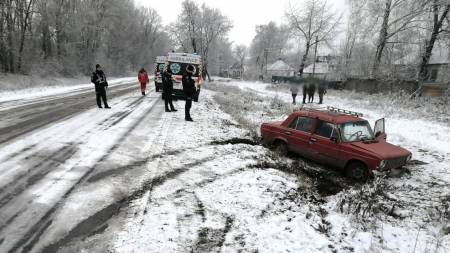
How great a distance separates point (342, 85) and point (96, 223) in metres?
36.7

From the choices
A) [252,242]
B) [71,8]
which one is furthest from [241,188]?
[71,8]

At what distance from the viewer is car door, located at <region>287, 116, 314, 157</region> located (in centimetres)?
918

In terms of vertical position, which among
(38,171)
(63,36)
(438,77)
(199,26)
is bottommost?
(38,171)

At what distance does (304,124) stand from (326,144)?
106 centimetres

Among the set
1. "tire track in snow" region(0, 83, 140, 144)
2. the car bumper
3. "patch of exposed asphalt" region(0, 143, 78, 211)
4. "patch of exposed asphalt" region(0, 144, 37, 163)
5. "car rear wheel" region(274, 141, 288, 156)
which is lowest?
"car rear wheel" region(274, 141, 288, 156)

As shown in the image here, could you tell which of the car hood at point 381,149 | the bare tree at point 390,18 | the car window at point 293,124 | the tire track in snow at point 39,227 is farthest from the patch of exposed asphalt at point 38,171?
the bare tree at point 390,18

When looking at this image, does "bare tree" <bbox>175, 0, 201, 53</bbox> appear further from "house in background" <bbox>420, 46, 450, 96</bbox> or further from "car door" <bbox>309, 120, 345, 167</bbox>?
"car door" <bbox>309, 120, 345, 167</bbox>

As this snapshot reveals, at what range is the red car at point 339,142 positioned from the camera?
7.85 metres

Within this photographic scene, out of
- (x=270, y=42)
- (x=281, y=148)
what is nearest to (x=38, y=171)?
(x=281, y=148)

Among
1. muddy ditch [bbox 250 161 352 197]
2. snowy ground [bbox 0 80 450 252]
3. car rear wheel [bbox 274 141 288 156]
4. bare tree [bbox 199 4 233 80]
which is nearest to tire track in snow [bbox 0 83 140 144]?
snowy ground [bbox 0 80 450 252]

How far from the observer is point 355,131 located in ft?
28.6

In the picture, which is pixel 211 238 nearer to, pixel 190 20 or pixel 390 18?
pixel 390 18

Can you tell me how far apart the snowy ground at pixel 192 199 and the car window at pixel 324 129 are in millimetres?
946

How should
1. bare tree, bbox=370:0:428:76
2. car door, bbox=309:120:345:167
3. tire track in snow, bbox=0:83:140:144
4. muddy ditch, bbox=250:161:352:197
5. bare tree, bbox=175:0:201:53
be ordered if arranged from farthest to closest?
bare tree, bbox=175:0:201:53
bare tree, bbox=370:0:428:76
tire track in snow, bbox=0:83:140:144
car door, bbox=309:120:345:167
muddy ditch, bbox=250:161:352:197
